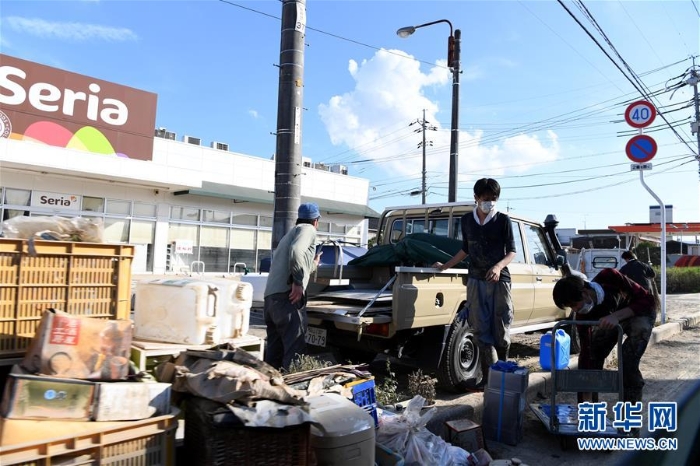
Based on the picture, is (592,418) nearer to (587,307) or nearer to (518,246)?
(587,307)

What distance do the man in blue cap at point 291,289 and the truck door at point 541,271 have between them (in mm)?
3419

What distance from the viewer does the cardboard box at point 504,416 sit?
3914mm

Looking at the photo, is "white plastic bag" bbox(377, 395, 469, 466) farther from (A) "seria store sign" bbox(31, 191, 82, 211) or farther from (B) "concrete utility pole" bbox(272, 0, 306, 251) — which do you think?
(A) "seria store sign" bbox(31, 191, 82, 211)

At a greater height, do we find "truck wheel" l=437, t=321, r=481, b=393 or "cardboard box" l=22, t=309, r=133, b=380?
"cardboard box" l=22, t=309, r=133, b=380

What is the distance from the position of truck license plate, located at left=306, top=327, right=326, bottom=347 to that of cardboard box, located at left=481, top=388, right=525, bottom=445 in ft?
5.49

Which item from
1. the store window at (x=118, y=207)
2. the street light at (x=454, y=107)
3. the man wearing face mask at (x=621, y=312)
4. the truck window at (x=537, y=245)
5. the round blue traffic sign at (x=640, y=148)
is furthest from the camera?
→ the store window at (x=118, y=207)

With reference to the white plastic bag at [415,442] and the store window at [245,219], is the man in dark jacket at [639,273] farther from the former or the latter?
the store window at [245,219]

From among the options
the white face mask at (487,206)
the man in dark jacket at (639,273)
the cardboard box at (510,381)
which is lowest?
the cardboard box at (510,381)

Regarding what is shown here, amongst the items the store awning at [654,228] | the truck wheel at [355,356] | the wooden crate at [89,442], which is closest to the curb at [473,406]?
the truck wheel at [355,356]

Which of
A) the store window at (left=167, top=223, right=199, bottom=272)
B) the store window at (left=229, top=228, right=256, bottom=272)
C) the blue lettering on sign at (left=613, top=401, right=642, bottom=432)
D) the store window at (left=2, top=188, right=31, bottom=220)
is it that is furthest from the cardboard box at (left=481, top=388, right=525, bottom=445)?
the store window at (left=229, top=228, right=256, bottom=272)

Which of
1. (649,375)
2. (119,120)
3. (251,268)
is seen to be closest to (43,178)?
(119,120)

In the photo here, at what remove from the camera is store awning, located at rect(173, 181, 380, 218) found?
17.9 metres

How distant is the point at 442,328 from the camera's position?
196 inches

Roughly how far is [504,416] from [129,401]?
298 cm
